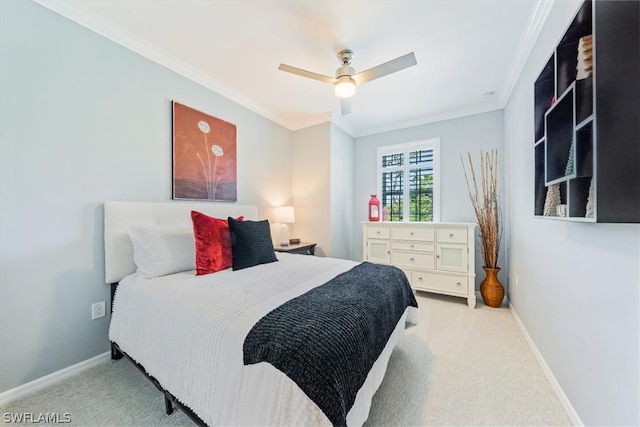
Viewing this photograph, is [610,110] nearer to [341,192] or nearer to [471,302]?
[471,302]

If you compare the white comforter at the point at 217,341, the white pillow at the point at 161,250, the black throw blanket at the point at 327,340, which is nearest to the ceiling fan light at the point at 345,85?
the white comforter at the point at 217,341

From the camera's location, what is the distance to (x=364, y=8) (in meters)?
1.74

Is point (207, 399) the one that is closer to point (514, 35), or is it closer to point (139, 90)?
point (139, 90)

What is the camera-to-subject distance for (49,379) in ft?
5.31

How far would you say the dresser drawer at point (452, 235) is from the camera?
9.79 feet

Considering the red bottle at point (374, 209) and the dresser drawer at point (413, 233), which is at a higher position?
the red bottle at point (374, 209)

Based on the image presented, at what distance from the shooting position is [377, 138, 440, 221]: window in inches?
143

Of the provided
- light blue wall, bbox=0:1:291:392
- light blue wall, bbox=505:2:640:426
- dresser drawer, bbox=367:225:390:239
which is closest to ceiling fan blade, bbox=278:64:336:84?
light blue wall, bbox=0:1:291:392

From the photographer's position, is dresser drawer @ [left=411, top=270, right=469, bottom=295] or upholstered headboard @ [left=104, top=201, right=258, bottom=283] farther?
dresser drawer @ [left=411, top=270, right=469, bottom=295]

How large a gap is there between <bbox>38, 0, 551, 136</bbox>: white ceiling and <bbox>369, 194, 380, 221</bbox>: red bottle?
4.97 feet

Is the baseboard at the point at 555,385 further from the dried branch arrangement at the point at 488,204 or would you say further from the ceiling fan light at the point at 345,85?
the ceiling fan light at the point at 345,85

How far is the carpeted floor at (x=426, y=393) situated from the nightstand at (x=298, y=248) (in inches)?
65.3

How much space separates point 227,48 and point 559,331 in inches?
130

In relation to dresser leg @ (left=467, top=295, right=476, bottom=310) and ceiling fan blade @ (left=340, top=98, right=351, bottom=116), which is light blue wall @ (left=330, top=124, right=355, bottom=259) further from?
dresser leg @ (left=467, top=295, right=476, bottom=310)
